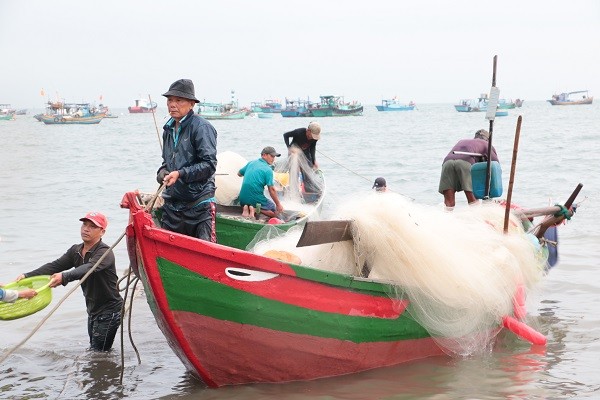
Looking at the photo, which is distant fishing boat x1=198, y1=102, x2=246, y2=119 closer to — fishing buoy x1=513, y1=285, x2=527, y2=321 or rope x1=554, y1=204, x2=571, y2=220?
rope x1=554, y1=204, x2=571, y2=220

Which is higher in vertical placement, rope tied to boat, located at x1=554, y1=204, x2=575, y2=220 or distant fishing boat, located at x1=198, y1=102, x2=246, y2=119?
rope tied to boat, located at x1=554, y1=204, x2=575, y2=220

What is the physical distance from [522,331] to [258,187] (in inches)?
165

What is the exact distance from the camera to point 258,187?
10.3 meters

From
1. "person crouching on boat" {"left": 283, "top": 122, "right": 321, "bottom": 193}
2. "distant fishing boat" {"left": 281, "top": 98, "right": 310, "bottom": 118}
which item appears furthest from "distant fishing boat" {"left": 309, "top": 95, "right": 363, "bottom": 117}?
"person crouching on boat" {"left": 283, "top": 122, "right": 321, "bottom": 193}

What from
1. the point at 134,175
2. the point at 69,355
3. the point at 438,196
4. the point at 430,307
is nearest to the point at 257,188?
the point at 69,355

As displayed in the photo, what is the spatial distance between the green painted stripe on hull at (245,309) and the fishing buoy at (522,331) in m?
1.49

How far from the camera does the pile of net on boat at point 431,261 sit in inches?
250

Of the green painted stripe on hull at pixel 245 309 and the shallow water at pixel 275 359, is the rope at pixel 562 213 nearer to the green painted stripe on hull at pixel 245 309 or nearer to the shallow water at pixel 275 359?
the shallow water at pixel 275 359

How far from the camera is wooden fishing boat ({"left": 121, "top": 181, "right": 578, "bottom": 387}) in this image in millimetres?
5660

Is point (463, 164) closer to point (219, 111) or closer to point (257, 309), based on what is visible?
point (257, 309)

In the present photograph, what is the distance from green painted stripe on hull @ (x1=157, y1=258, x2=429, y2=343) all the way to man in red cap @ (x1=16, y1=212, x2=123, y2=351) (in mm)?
973

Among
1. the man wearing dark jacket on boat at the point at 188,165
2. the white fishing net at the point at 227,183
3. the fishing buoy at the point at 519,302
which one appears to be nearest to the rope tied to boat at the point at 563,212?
the fishing buoy at the point at 519,302

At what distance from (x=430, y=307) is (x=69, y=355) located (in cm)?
348

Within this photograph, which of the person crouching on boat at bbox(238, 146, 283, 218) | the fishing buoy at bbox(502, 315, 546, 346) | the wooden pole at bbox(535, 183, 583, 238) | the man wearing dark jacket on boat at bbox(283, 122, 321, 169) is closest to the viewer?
the fishing buoy at bbox(502, 315, 546, 346)
